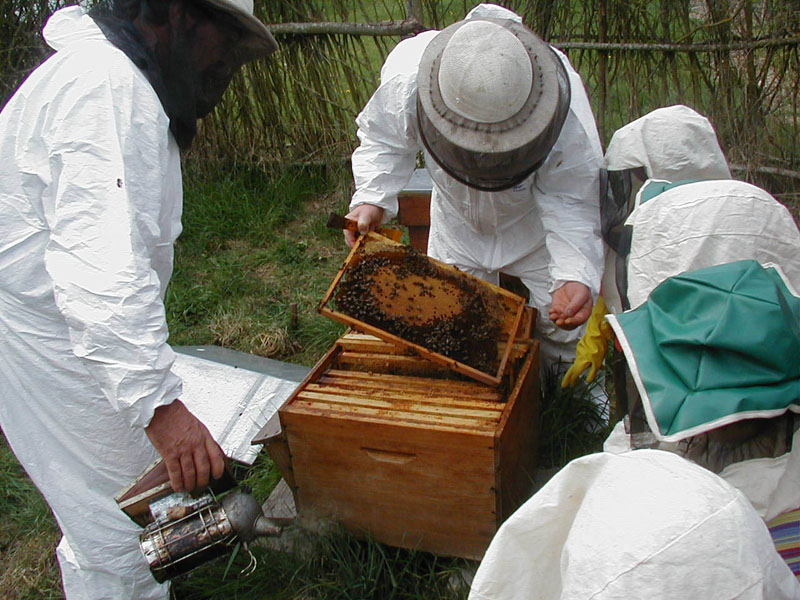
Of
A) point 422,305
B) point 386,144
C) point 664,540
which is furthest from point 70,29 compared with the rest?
point 664,540

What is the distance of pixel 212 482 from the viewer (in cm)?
175

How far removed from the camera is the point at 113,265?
1.57 meters

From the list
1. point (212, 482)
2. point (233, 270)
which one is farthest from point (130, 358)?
point (233, 270)

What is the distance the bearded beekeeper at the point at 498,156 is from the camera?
84.0 inches

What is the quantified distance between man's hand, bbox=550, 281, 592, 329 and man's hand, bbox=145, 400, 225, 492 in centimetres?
130

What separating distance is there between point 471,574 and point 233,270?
10.4 ft

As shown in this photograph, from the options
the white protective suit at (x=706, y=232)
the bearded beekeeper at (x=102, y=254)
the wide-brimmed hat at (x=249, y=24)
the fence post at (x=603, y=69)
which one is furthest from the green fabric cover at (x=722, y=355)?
the fence post at (x=603, y=69)

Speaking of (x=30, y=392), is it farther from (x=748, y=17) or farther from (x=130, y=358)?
(x=748, y=17)

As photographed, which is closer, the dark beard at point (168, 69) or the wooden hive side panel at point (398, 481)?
the dark beard at point (168, 69)

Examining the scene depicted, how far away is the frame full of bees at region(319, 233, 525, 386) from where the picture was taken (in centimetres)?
225

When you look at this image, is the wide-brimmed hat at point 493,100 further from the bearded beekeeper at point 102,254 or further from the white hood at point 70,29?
the white hood at point 70,29

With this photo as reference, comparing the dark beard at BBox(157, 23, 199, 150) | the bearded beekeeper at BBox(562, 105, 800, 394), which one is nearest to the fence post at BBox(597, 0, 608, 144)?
the bearded beekeeper at BBox(562, 105, 800, 394)

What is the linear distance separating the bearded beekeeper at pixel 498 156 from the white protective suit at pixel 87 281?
0.92 m

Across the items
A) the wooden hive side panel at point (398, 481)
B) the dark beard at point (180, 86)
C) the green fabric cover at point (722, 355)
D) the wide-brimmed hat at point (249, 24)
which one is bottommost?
the wooden hive side panel at point (398, 481)
